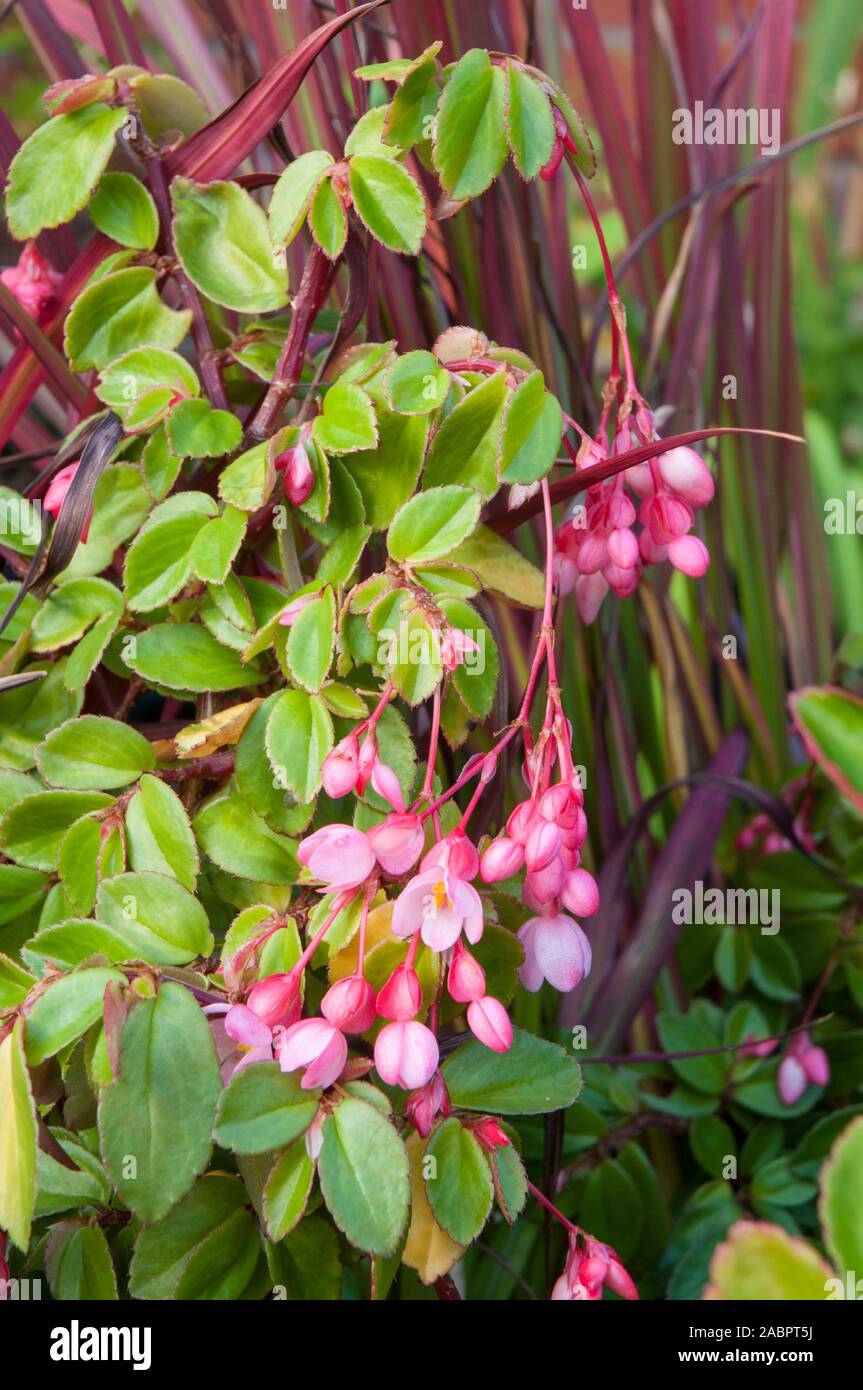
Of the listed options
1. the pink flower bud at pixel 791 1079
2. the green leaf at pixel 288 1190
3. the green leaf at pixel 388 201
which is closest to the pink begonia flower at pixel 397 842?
the green leaf at pixel 288 1190

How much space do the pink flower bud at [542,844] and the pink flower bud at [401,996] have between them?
5 centimetres

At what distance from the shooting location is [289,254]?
23.0 inches

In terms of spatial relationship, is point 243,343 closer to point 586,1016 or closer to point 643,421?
point 643,421

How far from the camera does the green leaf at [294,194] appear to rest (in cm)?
44

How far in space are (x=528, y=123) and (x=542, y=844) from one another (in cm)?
26

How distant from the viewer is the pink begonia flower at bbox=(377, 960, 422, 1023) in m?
0.38

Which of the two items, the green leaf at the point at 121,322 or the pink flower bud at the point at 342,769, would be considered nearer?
the pink flower bud at the point at 342,769

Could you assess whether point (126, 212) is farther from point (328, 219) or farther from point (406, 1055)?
point (406, 1055)

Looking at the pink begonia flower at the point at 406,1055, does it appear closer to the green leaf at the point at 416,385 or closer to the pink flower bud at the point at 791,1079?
the green leaf at the point at 416,385

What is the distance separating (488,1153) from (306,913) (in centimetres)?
11

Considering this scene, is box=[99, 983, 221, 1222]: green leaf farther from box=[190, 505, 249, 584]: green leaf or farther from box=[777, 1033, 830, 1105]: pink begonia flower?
box=[777, 1033, 830, 1105]: pink begonia flower

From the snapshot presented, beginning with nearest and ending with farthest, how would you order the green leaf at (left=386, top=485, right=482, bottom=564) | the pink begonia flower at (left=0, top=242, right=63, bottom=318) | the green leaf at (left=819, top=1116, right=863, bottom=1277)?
the green leaf at (left=819, top=1116, right=863, bottom=1277)
the green leaf at (left=386, top=485, right=482, bottom=564)
the pink begonia flower at (left=0, top=242, right=63, bottom=318)

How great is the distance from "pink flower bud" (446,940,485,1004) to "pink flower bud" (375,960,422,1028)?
0.04 ft

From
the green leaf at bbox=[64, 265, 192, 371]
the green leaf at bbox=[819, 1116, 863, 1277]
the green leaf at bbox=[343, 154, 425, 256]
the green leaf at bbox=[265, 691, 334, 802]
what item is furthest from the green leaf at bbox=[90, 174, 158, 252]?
the green leaf at bbox=[819, 1116, 863, 1277]
